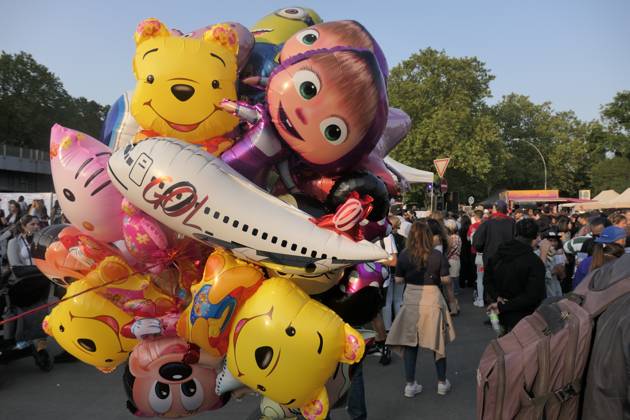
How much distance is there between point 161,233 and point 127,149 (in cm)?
47

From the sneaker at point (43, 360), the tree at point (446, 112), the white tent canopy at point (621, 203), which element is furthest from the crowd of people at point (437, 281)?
the tree at point (446, 112)

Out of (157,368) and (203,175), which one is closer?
(203,175)

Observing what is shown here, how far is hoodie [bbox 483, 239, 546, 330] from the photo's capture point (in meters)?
4.58

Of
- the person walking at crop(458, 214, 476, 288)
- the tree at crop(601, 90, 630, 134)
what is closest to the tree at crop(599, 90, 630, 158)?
the tree at crop(601, 90, 630, 134)

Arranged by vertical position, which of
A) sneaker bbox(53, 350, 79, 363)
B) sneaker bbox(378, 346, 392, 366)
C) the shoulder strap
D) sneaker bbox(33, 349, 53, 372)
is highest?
the shoulder strap

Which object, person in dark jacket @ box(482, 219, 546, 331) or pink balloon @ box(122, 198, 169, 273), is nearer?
pink balloon @ box(122, 198, 169, 273)

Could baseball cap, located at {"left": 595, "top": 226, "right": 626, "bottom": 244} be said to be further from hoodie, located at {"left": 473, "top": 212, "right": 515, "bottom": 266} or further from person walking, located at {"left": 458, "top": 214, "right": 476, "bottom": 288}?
person walking, located at {"left": 458, "top": 214, "right": 476, "bottom": 288}

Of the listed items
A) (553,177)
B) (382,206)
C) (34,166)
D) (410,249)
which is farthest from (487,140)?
(34,166)

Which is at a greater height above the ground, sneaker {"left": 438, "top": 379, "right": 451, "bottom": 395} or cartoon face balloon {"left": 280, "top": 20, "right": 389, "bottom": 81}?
cartoon face balloon {"left": 280, "top": 20, "right": 389, "bottom": 81}

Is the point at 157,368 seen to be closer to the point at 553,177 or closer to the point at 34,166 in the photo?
the point at 34,166

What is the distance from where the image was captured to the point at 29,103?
4762 cm

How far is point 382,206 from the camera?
2801mm

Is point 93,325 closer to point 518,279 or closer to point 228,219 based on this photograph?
point 228,219

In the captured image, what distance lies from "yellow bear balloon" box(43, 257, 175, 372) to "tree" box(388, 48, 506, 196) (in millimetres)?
30674
